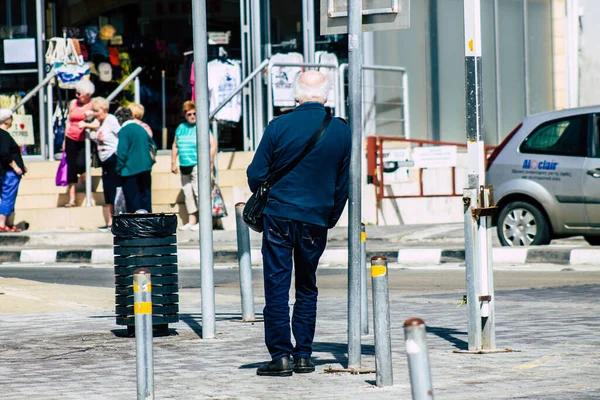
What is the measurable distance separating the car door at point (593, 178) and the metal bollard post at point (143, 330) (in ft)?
30.8

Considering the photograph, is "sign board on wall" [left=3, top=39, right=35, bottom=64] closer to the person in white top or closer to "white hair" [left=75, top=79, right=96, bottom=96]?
"white hair" [left=75, top=79, right=96, bottom=96]

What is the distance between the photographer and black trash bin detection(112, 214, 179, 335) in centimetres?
887

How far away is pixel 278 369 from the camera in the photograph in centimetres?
717

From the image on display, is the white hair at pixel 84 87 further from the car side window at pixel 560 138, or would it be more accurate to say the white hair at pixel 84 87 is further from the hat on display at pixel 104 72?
the car side window at pixel 560 138

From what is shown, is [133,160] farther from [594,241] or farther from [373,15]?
[373,15]

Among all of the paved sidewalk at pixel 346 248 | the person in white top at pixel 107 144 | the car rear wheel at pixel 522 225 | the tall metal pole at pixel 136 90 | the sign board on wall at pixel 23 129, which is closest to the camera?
the paved sidewalk at pixel 346 248

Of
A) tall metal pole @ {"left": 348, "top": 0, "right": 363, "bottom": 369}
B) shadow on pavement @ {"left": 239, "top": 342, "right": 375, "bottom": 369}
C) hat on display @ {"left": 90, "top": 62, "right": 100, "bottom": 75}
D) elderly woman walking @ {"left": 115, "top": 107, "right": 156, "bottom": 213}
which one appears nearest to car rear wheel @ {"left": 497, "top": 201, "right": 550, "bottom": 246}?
elderly woman walking @ {"left": 115, "top": 107, "right": 156, "bottom": 213}

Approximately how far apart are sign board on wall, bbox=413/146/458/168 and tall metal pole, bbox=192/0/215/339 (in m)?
10.9

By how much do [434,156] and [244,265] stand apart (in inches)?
410

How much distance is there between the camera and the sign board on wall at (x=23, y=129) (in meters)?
21.6

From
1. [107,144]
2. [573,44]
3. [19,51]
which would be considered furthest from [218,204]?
[573,44]

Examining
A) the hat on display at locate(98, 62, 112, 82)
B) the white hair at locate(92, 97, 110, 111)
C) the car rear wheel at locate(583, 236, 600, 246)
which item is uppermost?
the hat on display at locate(98, 62, 112, 82)

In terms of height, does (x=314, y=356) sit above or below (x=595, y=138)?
below

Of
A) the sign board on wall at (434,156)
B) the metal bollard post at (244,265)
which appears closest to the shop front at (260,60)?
the sign board on wall at (434,156)
